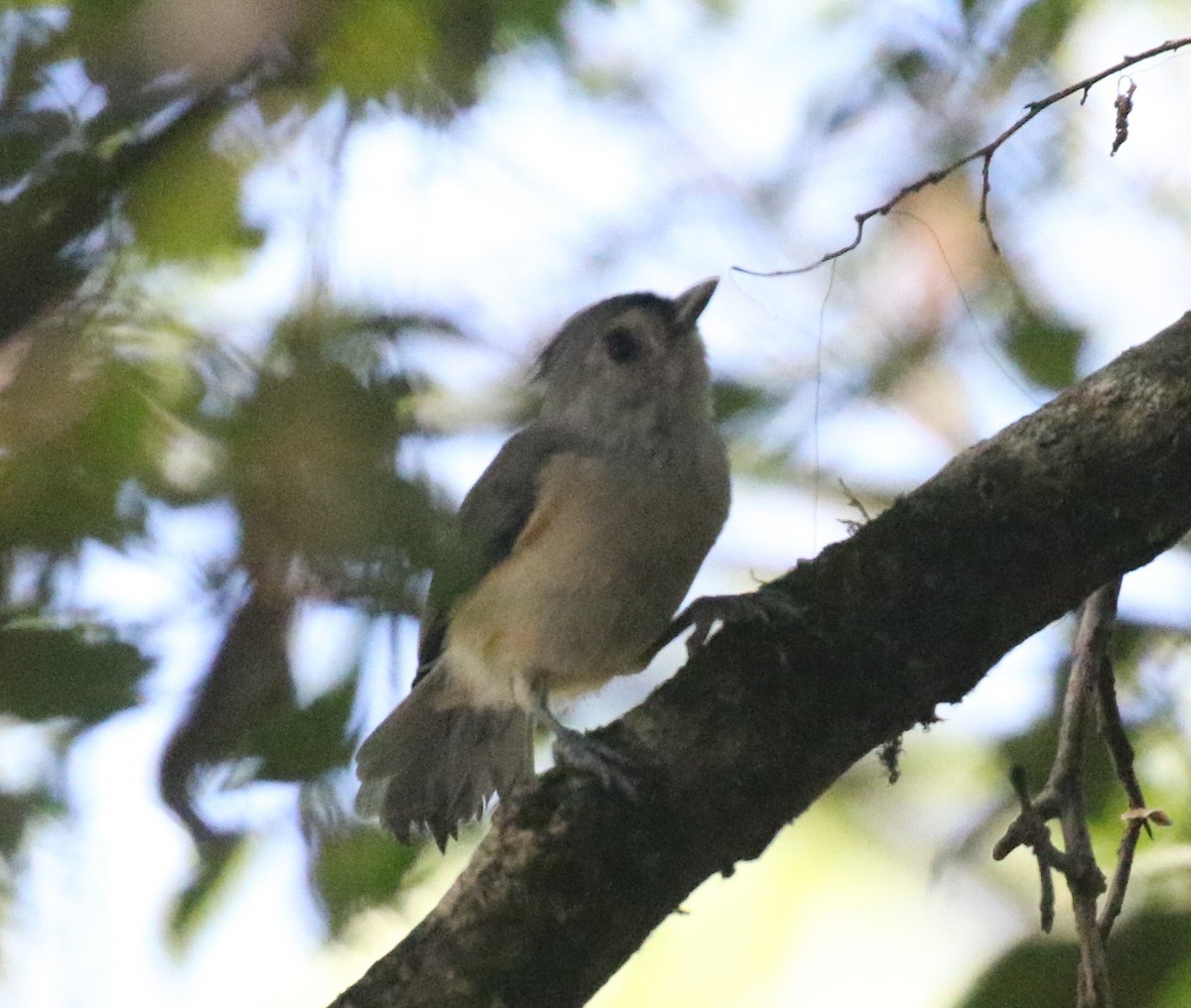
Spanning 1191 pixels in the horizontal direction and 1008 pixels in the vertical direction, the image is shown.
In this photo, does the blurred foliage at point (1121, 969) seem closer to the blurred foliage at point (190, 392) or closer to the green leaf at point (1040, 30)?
the blurred foliage at point (190, 392)

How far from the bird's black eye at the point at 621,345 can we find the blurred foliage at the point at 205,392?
190cm

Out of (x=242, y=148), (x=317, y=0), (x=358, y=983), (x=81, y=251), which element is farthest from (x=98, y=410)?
(x=358, y=983)

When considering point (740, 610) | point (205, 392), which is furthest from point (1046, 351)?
point (205, 392)

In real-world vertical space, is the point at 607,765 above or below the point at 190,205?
below

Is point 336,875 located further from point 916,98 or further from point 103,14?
point 916,98

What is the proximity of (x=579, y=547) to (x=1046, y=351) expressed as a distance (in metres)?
1.13

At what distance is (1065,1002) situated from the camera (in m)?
2.13

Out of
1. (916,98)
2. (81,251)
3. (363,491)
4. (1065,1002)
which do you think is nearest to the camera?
(363,491)

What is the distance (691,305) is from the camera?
11.7 feet

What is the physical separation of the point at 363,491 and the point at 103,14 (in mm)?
651

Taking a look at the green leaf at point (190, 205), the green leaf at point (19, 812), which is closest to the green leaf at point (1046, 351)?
the green leaf at point (190, 205)

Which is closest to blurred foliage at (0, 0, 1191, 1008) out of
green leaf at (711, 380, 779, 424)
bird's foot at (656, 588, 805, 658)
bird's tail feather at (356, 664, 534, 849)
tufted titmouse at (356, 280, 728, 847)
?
green leaf at (711, 380, 779, 424)

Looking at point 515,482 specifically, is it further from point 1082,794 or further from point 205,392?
point 205,392

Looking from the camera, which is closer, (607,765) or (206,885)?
(206,885)
